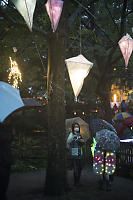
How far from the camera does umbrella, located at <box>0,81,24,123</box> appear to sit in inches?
179

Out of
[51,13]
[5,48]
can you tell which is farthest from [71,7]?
[51,13]

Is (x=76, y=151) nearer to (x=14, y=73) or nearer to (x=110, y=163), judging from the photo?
(x=110, y=163)

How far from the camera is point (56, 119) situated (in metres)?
6.56

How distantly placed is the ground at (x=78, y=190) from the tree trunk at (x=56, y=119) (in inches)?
15.7

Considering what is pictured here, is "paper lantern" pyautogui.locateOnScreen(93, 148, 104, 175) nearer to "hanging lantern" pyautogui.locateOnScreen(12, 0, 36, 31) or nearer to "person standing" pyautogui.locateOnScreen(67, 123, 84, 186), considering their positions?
"person standing" pyautogui.locateOnScreen(67, 123, 84, 186)

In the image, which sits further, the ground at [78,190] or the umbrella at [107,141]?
the umbrella at [107,141]

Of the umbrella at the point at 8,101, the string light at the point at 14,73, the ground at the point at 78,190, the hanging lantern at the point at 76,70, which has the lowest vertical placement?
the ground at the point at 78,190

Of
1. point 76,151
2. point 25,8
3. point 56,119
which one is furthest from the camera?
point 76,151

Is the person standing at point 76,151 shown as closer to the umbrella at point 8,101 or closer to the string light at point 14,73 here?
the umbrella at point 8,101

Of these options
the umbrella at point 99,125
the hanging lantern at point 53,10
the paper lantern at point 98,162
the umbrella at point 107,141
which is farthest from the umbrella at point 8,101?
the umbrella at point 99,125

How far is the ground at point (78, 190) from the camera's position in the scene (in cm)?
626

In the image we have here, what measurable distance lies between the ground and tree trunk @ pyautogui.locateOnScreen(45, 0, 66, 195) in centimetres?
40

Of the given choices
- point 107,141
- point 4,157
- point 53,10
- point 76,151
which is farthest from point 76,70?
point 4,157

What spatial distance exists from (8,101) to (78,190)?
3.51 meters
